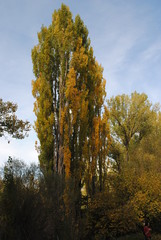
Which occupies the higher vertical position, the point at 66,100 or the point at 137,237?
the point at 66,100

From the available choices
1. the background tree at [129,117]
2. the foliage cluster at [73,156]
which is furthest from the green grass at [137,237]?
the background tree at [129,117]

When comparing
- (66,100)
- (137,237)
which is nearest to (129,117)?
(137,237)

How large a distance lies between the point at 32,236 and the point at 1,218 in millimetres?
1374

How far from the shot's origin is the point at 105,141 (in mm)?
19391

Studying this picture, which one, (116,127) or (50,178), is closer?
(50,178)

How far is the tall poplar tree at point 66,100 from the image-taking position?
1506 cm

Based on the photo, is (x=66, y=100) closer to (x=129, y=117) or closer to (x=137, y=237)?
(x=137, y=237)

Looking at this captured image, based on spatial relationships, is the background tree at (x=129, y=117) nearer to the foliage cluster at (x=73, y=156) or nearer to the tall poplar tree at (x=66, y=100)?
the foliage cluster at (x=73, y=156)

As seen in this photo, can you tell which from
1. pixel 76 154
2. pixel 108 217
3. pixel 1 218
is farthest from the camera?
pixel 76 154

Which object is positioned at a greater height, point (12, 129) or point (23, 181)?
point (12, 129)

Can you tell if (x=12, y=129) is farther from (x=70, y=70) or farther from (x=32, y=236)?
(x=32, y=236)

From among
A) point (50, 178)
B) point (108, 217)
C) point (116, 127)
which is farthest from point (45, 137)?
point (116, 127)

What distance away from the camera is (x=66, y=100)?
15.9 meters

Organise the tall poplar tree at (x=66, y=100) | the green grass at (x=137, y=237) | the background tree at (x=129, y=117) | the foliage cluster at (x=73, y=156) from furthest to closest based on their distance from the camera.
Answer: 1. the background tree at (x=129, y=117)
2. the green grass at (x=137, y=237)
3. the tall poplar tree at (x=66, y=100)
4. the foliage cluster at (x=73, y=156)
